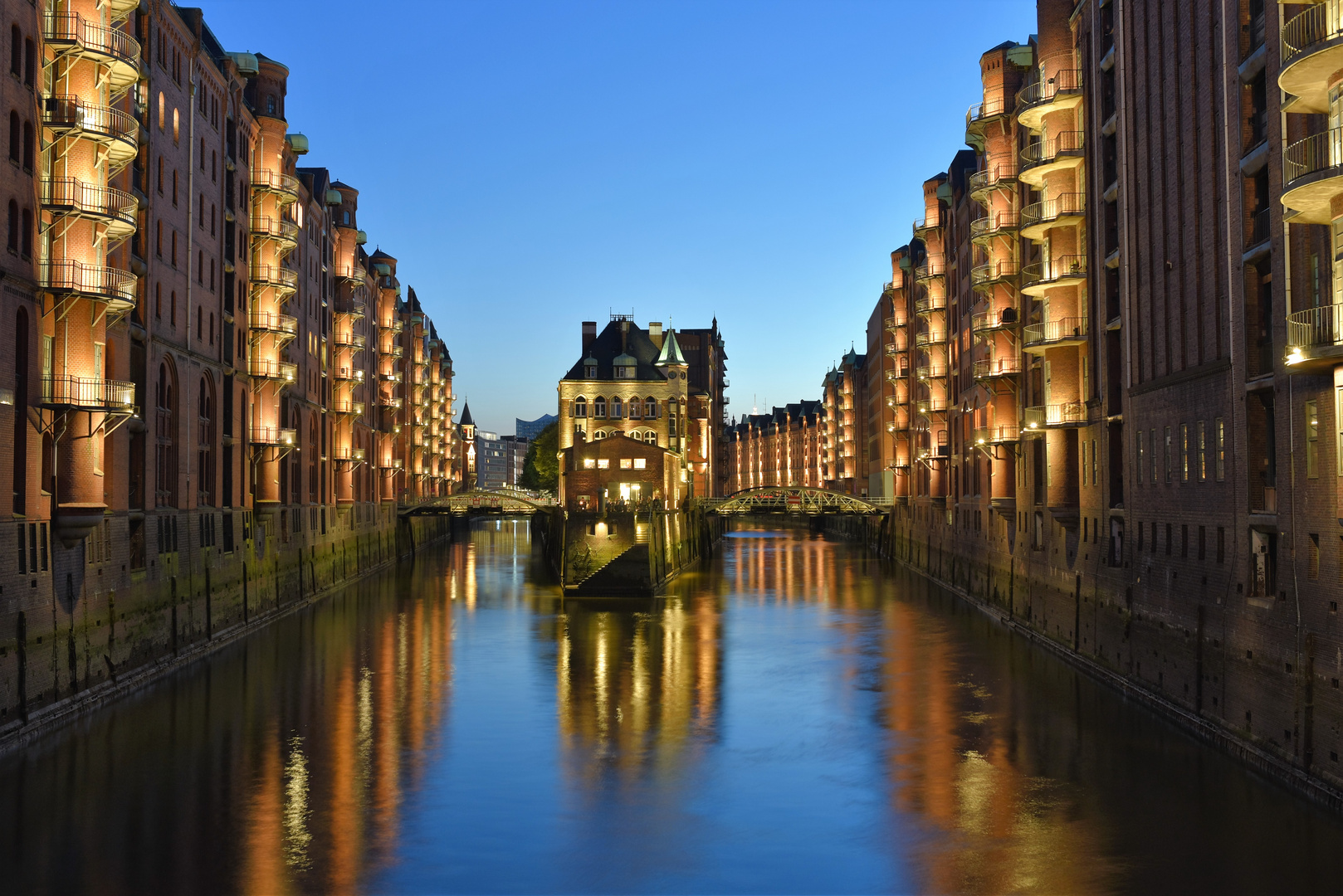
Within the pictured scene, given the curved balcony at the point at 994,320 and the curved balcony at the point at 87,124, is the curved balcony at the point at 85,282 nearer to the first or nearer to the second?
the curved balcony at the point at 87,124

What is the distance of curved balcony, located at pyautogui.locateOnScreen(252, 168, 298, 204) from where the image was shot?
61.8m

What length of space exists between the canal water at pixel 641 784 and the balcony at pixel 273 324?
55.7 ft

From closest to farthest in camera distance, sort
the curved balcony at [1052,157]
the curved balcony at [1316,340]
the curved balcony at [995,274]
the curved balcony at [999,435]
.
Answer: the curved balcony at [1316,340] < the curved balcony at [1052,157] < the curved balcony at [999,435] < the curved balcony at [995,274]

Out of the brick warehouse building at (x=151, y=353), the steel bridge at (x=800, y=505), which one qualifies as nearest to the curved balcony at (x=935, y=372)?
the steel bridge at (x=800, y=505)

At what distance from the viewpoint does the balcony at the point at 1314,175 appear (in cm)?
2383

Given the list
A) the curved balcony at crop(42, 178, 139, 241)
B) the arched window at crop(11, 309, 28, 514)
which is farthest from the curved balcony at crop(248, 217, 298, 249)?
the arched window at crop(11, 309, 28, 514)

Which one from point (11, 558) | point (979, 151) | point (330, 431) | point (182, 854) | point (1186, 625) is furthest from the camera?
point (330, 431)

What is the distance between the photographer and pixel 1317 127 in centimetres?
2634

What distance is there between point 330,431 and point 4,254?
5263 cm

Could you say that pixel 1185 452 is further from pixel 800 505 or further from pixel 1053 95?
pixel 800 505

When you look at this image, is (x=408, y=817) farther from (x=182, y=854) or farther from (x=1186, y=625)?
(x=1186, y=625)

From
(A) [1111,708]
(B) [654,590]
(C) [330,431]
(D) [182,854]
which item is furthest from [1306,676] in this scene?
(C) [330,431]

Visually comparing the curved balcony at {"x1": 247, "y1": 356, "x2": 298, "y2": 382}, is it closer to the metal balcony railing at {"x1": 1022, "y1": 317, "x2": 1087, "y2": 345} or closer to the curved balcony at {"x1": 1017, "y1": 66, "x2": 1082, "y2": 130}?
the metal balcony railing at {"x1": 1022, "y1": 317, "x2": 1087, "y2": 345}

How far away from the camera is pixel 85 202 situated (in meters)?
35.0
